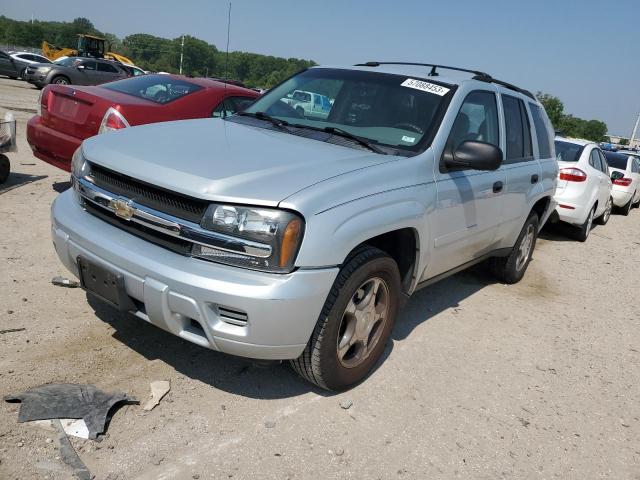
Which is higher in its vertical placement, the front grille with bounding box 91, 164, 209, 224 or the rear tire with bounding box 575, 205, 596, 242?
the front grille with bounding box 91, 164, 209, 224

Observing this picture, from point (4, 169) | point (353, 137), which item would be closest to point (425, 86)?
point (353, 137)

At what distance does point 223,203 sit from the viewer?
8.16ft

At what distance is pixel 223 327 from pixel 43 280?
7.17ft

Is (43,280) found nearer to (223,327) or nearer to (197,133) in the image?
(197,133)

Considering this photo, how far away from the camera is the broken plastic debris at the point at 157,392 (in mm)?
2782

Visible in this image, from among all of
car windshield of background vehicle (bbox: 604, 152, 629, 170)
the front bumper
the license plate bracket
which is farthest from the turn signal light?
the license plate bracket

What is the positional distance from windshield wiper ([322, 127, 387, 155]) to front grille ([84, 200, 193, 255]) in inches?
52.5

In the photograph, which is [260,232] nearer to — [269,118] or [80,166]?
[80,166]

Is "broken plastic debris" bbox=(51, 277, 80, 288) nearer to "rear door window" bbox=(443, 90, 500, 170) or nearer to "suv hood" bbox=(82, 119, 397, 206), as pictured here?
"suv hood" bbox=(82, 119, 397, 206)

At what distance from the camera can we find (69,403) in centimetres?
268

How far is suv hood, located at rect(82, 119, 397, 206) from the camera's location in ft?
8.31

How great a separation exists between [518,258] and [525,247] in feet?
0.56

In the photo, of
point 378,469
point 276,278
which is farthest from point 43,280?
point 378,469

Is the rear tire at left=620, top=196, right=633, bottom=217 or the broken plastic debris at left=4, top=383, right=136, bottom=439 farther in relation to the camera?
the rear tire at left=620, top=196, right=633, bottom=217
